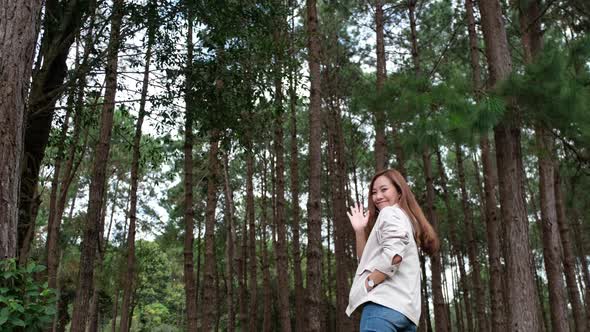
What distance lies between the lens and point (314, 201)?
697 centimetres

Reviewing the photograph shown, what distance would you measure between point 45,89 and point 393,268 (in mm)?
6184

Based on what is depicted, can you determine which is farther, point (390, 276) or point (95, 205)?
point (95, 205)

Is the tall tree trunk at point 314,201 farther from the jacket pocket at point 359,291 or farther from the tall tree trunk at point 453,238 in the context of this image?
the tall tree trunk at point 453,238

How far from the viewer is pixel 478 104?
16.5ft

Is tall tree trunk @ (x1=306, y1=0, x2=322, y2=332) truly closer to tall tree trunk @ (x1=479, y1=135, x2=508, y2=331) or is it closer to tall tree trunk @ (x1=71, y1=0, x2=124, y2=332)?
tall tree trunk @ (x1=71, y1=0, x2=124, y2=332)

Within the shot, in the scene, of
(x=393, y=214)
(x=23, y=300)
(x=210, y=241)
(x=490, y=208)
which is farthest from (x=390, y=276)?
(x=490, y=208)

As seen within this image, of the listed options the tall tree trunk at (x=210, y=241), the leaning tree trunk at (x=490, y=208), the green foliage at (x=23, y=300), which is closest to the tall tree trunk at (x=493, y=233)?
the leaning tree trunk at (x=490, y=208)

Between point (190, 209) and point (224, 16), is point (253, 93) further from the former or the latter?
point (190, 209)

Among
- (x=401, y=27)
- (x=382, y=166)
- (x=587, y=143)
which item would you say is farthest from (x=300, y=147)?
(x=587, y=143)

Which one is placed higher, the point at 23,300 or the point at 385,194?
the point at 385,194

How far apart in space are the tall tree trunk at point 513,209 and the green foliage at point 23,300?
4454mm

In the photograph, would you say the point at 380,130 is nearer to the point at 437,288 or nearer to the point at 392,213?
the point at 437,288

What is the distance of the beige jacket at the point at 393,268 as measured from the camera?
2289mm

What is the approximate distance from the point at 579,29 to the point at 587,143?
4596mm
